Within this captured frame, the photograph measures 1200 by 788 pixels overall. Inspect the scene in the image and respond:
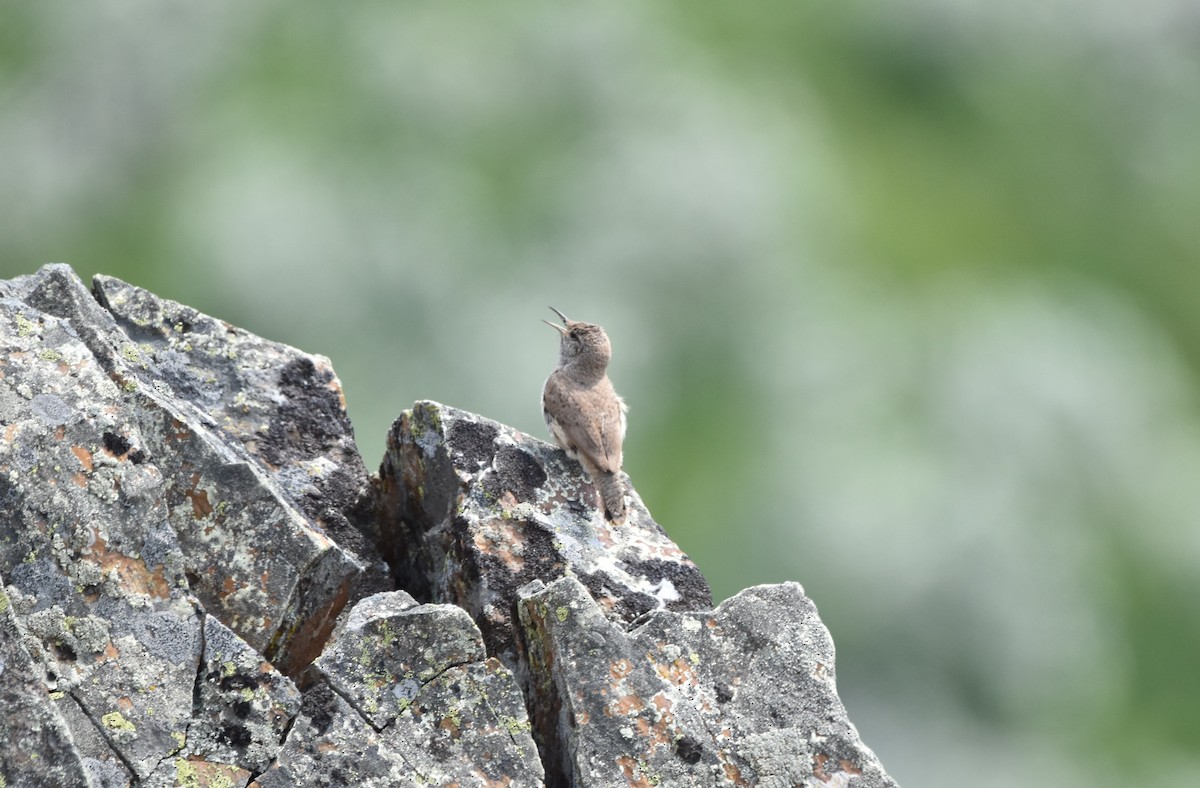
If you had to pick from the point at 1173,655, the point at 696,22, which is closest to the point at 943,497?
the point at 1173,655

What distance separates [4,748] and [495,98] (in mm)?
105528

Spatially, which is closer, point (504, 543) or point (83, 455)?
point (83, 455)

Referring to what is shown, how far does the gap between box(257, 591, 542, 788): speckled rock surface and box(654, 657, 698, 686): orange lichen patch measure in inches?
37.6

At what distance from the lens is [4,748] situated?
7.37 metres

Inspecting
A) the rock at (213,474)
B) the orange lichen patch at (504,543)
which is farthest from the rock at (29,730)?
the orange lichen patch at (504,543)

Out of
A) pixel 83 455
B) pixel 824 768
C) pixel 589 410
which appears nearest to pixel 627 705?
pixel 824 768

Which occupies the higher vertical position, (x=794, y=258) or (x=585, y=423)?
(x=794, y=258)

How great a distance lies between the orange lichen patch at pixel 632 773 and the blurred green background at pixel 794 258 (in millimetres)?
48184

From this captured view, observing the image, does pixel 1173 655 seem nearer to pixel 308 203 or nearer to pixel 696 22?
pixel 308 203

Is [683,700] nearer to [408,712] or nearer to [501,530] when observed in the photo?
[408,712]

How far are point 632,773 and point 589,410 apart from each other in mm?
4835

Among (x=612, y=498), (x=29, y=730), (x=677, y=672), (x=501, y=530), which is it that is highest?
(x=612, y=498)

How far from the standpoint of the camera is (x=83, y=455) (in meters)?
8.61

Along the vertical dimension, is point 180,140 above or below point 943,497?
above
